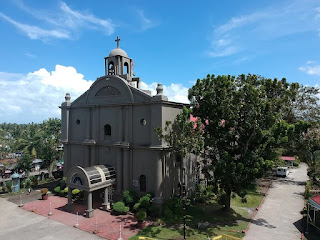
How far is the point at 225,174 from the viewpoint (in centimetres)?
1862

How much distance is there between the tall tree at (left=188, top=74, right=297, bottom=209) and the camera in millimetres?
18375

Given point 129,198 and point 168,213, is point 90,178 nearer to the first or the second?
point 129,198

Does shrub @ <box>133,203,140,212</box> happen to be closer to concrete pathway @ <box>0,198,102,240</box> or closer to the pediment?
concrete pathway @ <box>0,198,102,240</box>

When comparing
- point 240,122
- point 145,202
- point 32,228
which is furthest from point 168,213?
point 32,228

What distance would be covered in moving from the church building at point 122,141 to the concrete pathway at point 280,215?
25.9 feet

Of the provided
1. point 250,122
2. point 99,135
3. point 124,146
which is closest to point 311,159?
point 250,122

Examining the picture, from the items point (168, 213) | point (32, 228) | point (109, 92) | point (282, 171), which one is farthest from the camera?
point (282, 171)

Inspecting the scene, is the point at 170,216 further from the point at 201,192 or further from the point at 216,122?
the point at 216,122

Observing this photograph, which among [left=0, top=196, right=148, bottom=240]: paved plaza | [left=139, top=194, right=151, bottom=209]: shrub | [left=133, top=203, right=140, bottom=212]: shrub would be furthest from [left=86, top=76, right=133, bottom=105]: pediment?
[left=0, top=196, right=148, bottom=240]: paved plaza

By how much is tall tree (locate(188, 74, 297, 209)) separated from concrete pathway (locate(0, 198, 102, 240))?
38.2ft

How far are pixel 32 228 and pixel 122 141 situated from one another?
10592 millimetres

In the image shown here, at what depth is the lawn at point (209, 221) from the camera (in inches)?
696

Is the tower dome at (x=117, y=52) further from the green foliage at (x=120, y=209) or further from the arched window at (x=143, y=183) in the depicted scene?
the green foliage at (x=120, y=209)

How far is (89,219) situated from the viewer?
20734mm
